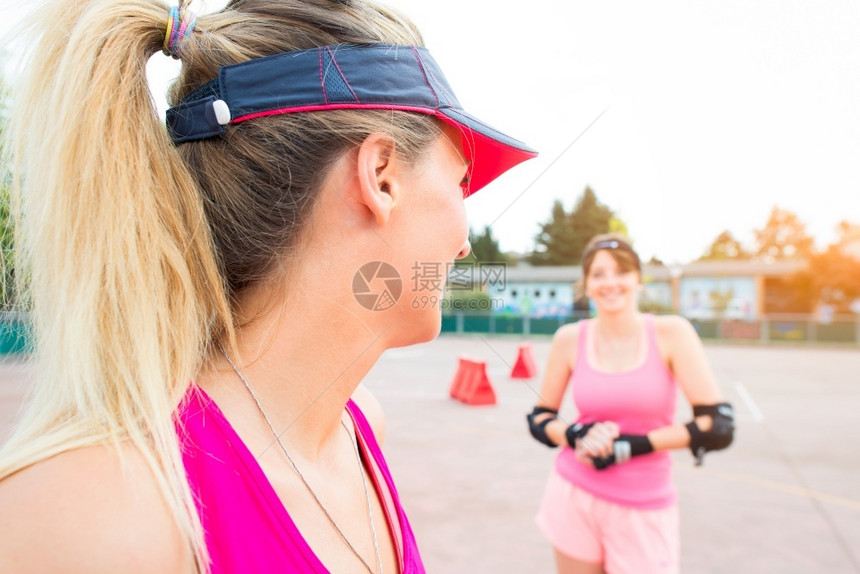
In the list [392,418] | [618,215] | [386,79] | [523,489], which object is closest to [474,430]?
[392,418]

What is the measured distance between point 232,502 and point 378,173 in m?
0.62

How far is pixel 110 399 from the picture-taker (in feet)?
2.83

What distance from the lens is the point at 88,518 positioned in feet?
2.33

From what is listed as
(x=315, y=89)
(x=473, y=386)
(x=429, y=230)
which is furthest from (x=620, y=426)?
(x=473, y=386)

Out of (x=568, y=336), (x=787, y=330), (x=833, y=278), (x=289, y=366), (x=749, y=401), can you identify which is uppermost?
(x=289, y=366)

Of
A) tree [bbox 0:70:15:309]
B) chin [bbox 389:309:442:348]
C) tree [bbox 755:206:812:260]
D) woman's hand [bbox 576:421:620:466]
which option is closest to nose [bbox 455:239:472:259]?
chin [bbox 389:309:442:348]

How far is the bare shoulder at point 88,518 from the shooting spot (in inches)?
26.6

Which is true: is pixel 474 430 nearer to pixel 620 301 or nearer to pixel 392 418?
pixel 392 418

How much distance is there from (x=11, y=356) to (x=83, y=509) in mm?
917

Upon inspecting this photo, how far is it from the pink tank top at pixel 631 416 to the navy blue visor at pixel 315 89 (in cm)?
201

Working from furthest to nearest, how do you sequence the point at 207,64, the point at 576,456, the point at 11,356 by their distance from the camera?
1. the point at 576,456
2. the point at 11,356
3. the point at 207,64

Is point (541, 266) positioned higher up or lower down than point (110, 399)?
higher up

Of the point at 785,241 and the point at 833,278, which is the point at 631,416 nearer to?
the point at 785,241

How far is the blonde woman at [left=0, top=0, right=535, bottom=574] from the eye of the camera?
2.86 feet
